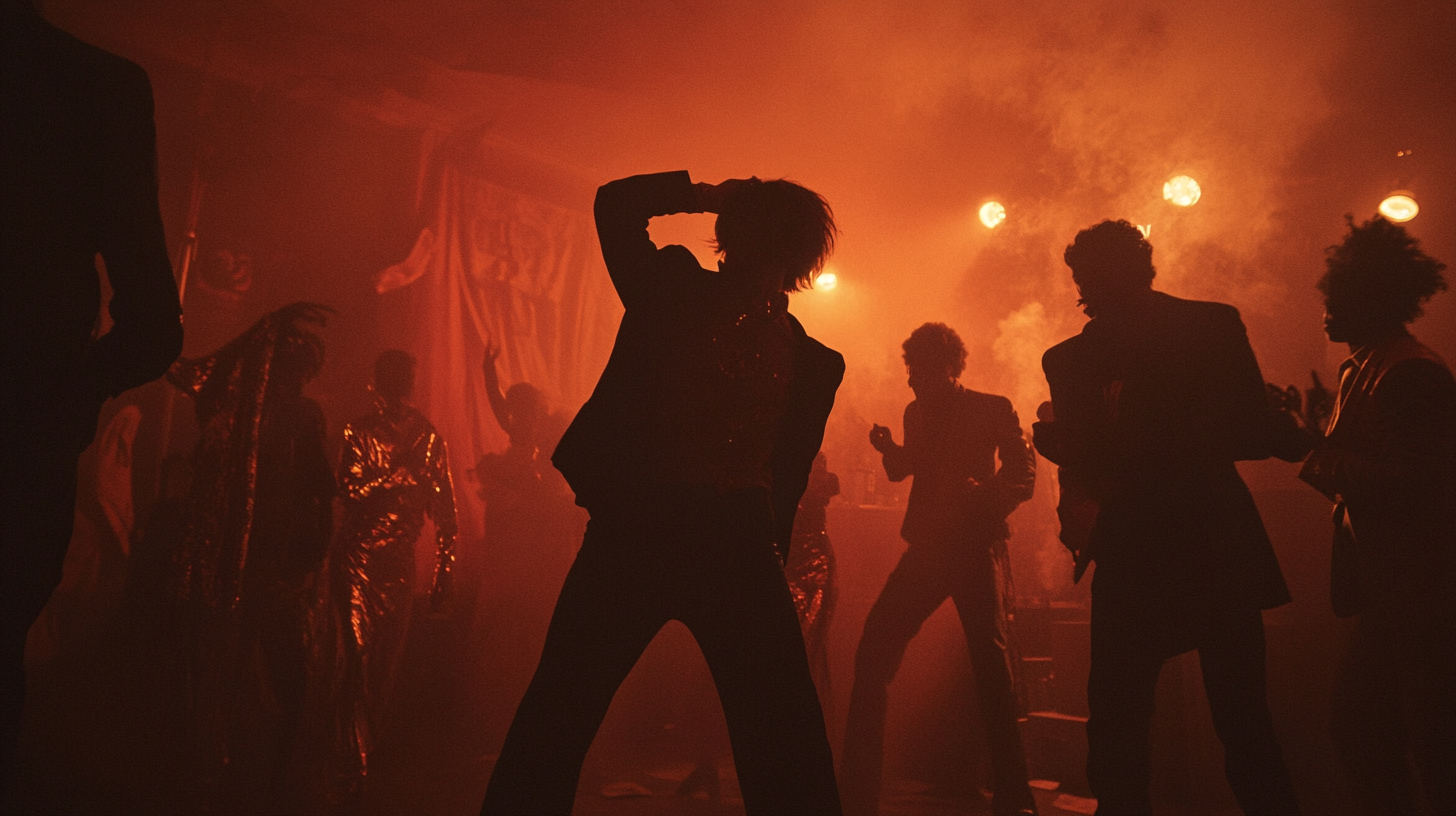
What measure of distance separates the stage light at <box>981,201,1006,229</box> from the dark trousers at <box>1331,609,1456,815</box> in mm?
8181

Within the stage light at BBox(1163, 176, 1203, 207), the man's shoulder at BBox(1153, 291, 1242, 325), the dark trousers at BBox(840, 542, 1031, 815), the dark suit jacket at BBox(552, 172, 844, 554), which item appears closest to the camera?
the dark suit jacket at BBox(552, 172, 844, 554)

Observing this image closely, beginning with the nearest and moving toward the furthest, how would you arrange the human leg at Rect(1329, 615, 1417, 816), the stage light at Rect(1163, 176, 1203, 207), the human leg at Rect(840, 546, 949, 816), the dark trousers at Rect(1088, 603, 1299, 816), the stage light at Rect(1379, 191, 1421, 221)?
1. the dark trousers at Rect(1088, 603, 1299, 816)
2. the human leg at Rect(1329, 615, 1417, 816)
3. the human leg at Rect(840, 546, 949, 816)
4. the stage light at Rect(1379, 191, 1421, 221)
5. the stage light at Rect(1163, 176, 1203, 207)

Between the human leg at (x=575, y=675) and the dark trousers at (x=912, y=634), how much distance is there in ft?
8.26

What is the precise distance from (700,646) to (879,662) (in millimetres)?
2522

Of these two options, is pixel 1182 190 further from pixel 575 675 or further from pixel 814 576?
pixel 575 675

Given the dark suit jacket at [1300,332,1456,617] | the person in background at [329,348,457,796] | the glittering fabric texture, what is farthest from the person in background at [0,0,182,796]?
the dark suit jacket at [1300,332,1456,617]

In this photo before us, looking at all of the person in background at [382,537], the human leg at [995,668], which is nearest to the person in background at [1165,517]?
the human leg at [995,668]

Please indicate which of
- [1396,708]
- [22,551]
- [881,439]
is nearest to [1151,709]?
[1396,708]

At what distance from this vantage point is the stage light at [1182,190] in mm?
8328

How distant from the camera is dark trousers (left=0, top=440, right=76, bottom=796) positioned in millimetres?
1186

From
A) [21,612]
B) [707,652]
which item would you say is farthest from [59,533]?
A: [707,652]

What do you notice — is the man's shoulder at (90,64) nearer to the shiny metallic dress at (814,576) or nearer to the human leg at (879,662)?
the human leg at (879,662)

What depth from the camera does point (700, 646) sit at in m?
1.49

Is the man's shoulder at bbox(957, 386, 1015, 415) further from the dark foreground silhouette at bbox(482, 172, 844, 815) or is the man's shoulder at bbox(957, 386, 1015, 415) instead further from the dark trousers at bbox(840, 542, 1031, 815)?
the dark foreground silhouette at bbox(482, 172, 844, 815)
